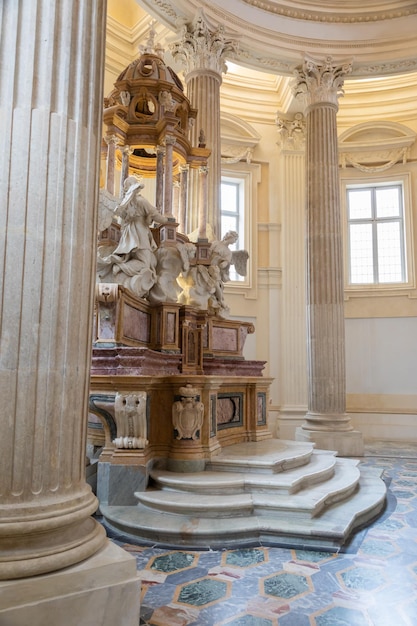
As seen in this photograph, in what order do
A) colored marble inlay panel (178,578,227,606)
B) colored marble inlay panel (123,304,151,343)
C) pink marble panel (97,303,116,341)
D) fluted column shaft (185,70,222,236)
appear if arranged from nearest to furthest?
colored marble inlay panel (178,578,227,606)
pink marble panel (97,303,116,341)
colored marble inlay panel (123,304,151,343)
fluted column shaft (185,70,222,236)

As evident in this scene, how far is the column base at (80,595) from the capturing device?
180 cm

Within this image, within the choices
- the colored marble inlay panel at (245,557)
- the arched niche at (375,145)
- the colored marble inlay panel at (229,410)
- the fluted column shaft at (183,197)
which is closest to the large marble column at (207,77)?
the fluted column shaft at (183,197)

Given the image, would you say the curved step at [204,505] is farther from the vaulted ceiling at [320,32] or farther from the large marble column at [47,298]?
the vaulted ceiling at [320,32]

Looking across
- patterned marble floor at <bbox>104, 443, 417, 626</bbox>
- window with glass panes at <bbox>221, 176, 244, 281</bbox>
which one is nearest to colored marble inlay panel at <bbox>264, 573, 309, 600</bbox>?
patterned marble floor at <bbox>104, 443, 417, 626</bbox>

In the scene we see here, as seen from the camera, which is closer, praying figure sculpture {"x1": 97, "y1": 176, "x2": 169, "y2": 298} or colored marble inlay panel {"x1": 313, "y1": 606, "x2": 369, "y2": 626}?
colored marble inlay panel {"x1": 313, "y1": 606, "x2": 369, "y2": 626}

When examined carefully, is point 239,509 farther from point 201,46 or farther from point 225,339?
point 201,46

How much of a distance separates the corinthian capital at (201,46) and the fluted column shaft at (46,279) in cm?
699

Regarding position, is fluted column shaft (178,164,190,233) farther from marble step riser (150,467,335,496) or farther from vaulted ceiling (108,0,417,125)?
marble step riser (150,467,335,496)

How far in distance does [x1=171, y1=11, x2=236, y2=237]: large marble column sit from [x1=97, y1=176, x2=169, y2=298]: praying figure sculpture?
2.27 meters

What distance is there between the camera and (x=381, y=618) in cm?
272

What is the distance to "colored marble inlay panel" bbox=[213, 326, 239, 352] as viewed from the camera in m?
6.98

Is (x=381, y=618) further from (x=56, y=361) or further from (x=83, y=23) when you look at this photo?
(x=83, y=23)

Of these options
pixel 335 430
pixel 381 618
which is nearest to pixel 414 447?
pixel 335 430

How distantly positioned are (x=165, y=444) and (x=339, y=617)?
102 inches
